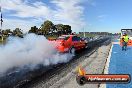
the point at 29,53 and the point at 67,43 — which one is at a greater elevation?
the point at 67,43

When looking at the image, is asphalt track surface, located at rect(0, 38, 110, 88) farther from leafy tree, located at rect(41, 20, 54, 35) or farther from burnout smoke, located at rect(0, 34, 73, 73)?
leafy tree, located at rect(41, 20, 54, 35)

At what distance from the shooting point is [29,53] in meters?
20.8

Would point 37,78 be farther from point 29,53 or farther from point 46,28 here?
point 46,28

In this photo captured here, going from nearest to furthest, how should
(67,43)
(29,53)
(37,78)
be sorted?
(37,78), (29,53), (67,43)

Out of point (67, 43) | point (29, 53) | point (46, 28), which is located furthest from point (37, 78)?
point (46, 28)

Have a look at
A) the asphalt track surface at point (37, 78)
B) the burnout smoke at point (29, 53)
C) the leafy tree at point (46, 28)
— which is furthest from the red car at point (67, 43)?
the leafy tree at point (46, 28)

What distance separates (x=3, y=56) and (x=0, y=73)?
361cm

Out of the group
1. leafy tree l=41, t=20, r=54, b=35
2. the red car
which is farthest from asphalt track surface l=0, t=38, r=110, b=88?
leafy tree l=41, t=20, r=54, b=35

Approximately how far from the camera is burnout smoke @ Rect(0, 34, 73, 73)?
56.3 feet

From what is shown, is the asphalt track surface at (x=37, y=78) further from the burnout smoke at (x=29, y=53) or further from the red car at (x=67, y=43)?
the red car at (x=67, y=43)

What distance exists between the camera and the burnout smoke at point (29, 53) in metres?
17.2

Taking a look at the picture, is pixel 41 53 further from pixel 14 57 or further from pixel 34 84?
pixel 34 84

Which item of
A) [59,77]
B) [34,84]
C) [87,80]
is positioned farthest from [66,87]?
[87,80]

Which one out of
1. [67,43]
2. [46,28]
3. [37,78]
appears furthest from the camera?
[46,28]
